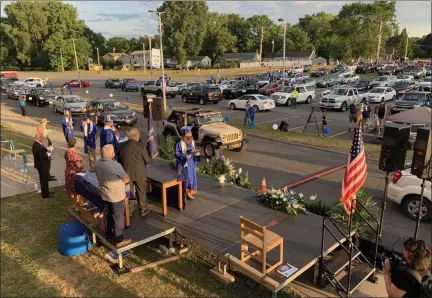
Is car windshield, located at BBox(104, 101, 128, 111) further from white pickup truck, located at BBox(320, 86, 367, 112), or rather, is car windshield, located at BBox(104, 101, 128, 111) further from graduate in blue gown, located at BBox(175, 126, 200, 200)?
white pickup truck, located at BBox(320, 86, 367, 112)

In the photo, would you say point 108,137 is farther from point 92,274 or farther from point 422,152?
point 422,152

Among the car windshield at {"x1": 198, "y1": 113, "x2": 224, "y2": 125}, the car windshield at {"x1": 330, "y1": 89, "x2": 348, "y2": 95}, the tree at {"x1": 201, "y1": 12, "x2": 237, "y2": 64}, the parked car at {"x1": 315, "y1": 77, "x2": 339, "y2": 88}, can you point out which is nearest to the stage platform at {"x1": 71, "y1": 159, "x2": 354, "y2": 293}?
the car windshield at {"x1": 198, "y1": 113, "x2": 224, "y2": 125}

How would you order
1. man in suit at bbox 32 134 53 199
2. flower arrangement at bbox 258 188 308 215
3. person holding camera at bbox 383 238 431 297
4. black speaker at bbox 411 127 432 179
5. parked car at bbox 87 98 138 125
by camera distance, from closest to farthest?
person holding camera at bbox 383 238 431 297
black speaker at bbox 411 127 432 179
flower arrangement at bbox 258 188 308 215
man in suit at bbox 32 134 53 199
parked car at bbox 87 98 138 125

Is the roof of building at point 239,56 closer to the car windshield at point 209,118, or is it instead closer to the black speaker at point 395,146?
the car windshield at point 209,118

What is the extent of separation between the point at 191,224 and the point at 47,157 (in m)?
4.79

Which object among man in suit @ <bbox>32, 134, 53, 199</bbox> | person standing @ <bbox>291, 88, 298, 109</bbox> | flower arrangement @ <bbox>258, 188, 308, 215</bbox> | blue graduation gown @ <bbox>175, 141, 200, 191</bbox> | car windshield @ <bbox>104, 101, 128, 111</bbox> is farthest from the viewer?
person standing @ <bbox>291, 88, 298, 109</bbox>

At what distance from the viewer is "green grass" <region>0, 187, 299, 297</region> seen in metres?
5.93

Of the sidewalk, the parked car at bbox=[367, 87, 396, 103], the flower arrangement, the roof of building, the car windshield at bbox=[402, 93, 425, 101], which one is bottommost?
the sidewalk

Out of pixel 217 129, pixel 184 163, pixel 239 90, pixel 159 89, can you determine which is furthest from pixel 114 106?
pixel 239 90

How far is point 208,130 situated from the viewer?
14031 mm

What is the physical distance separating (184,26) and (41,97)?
68221 mm

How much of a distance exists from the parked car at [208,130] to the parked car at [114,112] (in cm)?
629

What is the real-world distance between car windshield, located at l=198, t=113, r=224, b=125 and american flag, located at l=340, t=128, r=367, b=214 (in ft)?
26.4

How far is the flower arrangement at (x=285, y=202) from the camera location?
25.1ft
